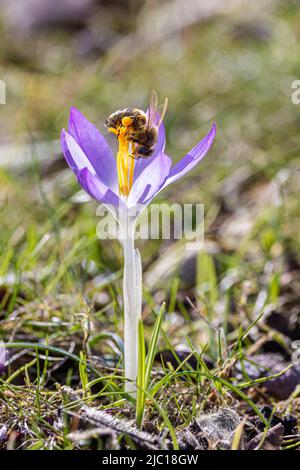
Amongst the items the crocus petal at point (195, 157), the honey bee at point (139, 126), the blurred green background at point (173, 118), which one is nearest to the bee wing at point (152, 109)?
the honey bee at point (139, 126)

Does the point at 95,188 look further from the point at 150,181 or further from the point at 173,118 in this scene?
the point at 173,118

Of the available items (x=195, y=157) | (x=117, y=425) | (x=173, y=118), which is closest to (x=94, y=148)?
(x=195, y=157)

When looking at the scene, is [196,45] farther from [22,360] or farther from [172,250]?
[22,360]

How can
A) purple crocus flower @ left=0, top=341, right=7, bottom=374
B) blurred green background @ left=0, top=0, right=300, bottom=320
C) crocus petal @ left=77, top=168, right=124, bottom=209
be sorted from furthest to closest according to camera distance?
blurred green background @ left=0, top=0, right=300, bottom=320
purple crocus flower @ left=0, top=341, right=7, bottom=374
crocus petal @ left=77, top=168, right=124, bottom=209

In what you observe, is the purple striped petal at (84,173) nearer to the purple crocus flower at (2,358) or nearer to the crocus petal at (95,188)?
the crocus petal at (95,188)

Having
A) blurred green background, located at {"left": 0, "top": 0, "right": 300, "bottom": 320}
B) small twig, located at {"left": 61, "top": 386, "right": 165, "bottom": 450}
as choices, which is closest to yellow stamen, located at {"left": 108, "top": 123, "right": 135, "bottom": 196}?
small twig, located at {"left": 61, "top": 386, "right": 165, "bottom": 450}

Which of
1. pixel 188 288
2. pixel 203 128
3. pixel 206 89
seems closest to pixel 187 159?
pixel 188 288

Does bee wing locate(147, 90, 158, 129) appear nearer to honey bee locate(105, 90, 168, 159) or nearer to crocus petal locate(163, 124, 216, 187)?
honey bee locate(105, 90, 168, 159)
